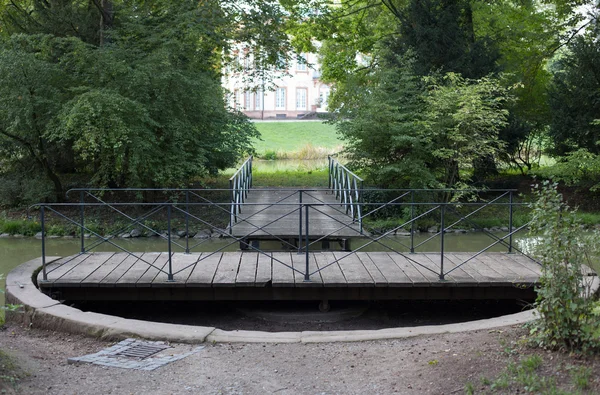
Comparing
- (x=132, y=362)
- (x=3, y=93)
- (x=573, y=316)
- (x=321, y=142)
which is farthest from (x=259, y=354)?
(x=321, y=142)

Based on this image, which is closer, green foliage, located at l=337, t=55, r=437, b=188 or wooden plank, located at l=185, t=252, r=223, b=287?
wooden plank, located at l=185, t=252, r=223, b=287

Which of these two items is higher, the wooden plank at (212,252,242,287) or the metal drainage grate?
the wooden plank at (212,252,242,287)

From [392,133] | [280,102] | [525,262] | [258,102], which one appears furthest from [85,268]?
[280,102]

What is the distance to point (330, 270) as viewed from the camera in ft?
29.1

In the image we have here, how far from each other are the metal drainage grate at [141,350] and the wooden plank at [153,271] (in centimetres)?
205

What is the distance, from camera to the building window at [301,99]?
197ft

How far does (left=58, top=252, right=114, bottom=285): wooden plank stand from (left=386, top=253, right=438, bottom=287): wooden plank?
406 cm

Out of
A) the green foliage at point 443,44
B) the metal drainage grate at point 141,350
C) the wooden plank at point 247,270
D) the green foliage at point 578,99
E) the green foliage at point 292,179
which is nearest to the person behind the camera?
the metal drainage grate at point 141,350

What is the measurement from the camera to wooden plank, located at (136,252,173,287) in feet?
26.9

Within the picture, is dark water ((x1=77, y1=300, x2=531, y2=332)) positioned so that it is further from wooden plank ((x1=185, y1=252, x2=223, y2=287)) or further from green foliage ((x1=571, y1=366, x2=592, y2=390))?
green foliage ((x1=571, y1=366, x2=592, y2=390))

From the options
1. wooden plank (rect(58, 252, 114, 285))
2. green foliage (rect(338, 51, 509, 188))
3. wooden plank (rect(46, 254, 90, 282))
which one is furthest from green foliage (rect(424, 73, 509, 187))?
wooden plank (rect(46, 254, 90, 282))

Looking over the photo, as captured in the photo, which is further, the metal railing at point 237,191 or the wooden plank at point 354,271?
the metal railing at point 237,191

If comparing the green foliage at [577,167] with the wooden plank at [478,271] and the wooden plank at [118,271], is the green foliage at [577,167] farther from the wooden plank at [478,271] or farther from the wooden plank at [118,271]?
the wooden plank at [118,271]

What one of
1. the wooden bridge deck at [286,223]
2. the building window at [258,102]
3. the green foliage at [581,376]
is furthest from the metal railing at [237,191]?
the building window at [258,102]
